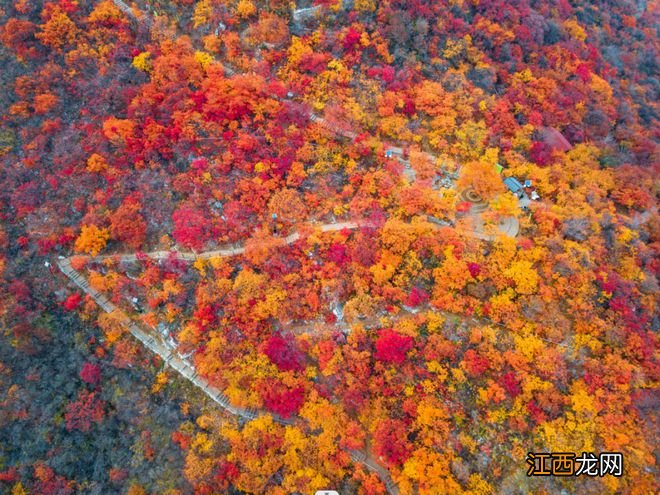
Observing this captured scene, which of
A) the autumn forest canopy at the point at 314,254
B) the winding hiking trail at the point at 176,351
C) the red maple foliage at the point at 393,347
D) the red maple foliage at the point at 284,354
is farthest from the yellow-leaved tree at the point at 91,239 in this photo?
the red maple foliage at the point at 393,347

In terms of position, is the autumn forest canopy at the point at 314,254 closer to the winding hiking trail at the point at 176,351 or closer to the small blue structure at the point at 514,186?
the winding hiking trail at the point at 176,351

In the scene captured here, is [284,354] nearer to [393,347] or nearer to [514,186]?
[393,347]

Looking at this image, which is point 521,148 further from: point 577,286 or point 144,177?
point 144,177

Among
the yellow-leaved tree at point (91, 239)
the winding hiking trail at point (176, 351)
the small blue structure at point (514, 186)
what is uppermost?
the small blue structure at point (514, 186)

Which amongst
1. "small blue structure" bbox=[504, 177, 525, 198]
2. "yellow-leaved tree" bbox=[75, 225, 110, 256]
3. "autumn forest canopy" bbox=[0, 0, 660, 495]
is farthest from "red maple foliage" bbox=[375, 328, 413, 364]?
"yellow-leaved tree" bbox=[75, 225, 110, 256]

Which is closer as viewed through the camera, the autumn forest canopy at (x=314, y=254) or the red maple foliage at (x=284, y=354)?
the autumn forest canopy at (x=314, y=254)

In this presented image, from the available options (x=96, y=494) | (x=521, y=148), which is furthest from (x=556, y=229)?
(x=96, y=494)
